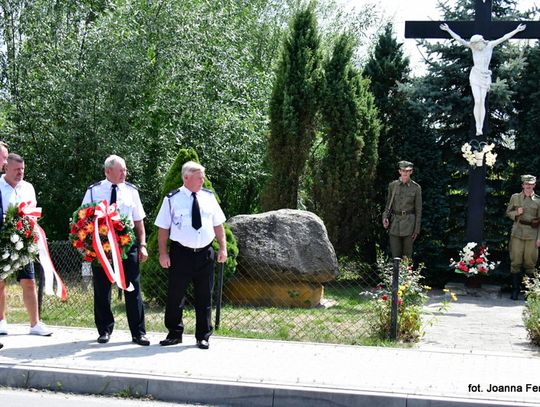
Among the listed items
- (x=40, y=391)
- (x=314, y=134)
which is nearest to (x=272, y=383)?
(x=40, y=391)

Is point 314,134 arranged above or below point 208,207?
above

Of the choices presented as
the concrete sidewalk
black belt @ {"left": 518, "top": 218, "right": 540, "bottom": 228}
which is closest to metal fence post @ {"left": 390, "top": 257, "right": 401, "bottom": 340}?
the concrete sidewalk

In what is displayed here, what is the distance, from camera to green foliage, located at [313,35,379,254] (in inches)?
536

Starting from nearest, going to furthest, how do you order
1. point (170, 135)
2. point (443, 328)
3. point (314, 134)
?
1. point (443, 328)
2. point (314, 134)
3. point (170, 135)

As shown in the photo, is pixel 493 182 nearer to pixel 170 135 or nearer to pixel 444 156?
pixel 444 156

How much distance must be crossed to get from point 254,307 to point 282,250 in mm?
908

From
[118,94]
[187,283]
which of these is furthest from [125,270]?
[118,94]

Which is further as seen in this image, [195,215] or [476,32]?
[476,32]

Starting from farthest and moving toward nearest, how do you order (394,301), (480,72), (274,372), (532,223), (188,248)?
(480,72) < (532,223) < (394,301) < (188,248) < (274,372)

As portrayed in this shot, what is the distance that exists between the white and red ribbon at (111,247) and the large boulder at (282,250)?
345cm

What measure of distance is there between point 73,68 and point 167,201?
767 cm

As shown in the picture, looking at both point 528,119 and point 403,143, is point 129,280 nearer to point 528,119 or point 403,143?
point 403,143

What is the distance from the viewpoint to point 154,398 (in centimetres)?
611

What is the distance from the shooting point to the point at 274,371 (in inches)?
256
